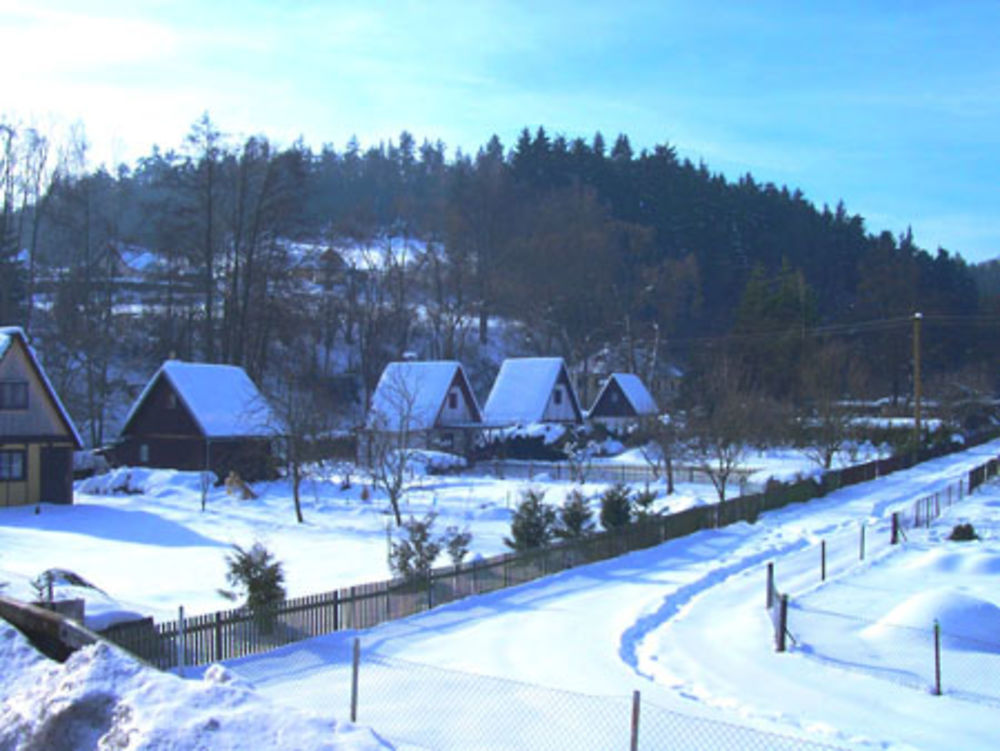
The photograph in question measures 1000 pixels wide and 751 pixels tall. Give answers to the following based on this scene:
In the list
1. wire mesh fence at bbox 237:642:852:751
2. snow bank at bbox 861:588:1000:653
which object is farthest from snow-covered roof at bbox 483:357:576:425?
wire mesh fence at bbox 237:642:852:751

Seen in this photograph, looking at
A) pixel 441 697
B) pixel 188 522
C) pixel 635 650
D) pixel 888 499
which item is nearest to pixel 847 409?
pixel 888 499

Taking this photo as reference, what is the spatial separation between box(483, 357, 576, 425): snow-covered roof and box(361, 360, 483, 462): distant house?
10.3 feet

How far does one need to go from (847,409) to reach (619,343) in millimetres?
27807

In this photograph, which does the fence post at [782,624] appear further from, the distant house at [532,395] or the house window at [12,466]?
the distant house at [532,395]

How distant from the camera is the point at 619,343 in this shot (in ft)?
261

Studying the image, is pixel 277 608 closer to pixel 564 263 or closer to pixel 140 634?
pixel 140 634

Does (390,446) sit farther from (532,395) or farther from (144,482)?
(532,395)

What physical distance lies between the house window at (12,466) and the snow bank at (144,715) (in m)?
25.9

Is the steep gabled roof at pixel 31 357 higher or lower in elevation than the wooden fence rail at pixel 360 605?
higher

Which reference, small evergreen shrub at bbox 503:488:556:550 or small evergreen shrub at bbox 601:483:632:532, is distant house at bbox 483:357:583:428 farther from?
small evergreen shrub at bbox 503:488:556:550

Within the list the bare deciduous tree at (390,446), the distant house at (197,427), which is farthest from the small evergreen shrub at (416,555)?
the distant house at (197,427)

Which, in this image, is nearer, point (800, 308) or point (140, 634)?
point (140, 634)

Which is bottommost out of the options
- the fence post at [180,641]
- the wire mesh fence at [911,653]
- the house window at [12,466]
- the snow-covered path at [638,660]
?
the wire mesh fence at [911,653]

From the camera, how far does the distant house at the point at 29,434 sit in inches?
1292
